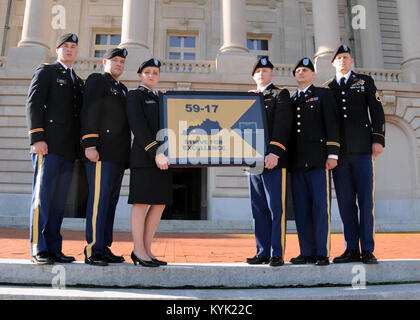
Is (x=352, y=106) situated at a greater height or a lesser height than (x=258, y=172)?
greater

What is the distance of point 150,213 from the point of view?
3.55m

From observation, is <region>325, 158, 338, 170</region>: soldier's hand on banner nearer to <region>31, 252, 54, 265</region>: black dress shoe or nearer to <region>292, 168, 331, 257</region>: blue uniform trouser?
<region>292, 168, 331, 257</region>: blue uniform trouser

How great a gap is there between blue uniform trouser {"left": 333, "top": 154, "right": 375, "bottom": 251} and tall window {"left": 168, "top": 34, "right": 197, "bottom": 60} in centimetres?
1725

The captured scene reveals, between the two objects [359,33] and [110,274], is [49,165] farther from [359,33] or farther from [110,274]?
[359,33]

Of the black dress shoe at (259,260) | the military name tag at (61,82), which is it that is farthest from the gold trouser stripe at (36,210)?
the black dress shoe at (259,260)

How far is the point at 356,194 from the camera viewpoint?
398 centimetres

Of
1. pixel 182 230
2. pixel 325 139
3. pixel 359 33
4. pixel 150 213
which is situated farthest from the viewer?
pixel 359 33

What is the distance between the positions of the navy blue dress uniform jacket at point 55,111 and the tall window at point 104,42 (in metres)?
17.5

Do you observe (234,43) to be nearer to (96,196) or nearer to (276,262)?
(96,196)

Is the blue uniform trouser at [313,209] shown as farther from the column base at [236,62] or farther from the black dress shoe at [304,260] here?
the column base at [236,62]

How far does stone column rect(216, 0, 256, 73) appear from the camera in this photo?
49.5 feet
